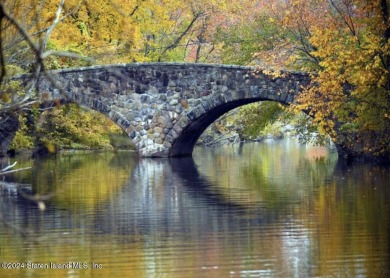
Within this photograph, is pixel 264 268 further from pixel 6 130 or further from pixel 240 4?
pixel 240 4

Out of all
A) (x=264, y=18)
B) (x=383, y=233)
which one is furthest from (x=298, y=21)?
(x=383, y=233)

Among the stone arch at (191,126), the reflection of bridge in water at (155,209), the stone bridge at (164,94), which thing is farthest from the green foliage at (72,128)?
the reflection of bridge in water at (155,209)

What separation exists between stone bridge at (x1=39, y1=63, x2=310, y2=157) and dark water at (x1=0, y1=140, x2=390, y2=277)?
3311mm

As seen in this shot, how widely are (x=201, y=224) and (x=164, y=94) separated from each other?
1395cm

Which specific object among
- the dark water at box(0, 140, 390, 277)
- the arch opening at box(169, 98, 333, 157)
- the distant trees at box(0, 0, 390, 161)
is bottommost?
the dark water at box(0, 140, 390, 277)

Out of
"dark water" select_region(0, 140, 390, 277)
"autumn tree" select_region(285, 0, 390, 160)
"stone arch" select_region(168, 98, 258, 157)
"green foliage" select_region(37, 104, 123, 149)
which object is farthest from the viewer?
"green foliage" select_region(37, 104, 123, 149)

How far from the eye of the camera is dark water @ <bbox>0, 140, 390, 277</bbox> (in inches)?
351

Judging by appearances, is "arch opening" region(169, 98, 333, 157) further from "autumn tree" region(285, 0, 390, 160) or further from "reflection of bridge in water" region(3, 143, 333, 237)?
"reflection of bridge in water" region(3, 143, 333, 237)

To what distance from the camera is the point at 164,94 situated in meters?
25.8

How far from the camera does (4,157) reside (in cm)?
2675

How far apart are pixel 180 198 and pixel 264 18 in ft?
43.2

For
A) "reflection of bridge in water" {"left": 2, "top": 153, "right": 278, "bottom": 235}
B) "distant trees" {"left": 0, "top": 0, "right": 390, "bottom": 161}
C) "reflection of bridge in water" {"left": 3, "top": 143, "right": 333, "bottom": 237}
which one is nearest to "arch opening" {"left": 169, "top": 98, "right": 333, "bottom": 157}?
"distant trees" {"left": 0, "top": 0, "right": 390, "bottom": 161}

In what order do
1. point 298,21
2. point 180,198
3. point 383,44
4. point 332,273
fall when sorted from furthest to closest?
point 298,21
point 383,44
point 180,198
point 332,273

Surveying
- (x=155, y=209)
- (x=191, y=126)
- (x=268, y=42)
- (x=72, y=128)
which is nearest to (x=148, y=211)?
(x=155, y=209)
